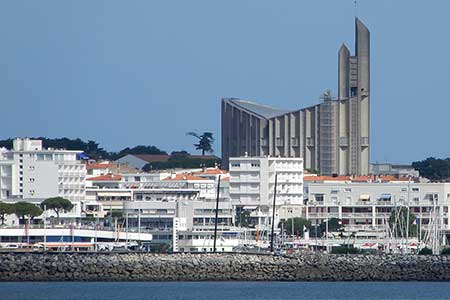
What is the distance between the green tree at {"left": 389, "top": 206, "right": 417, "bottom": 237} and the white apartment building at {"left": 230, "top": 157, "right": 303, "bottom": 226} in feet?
33.7

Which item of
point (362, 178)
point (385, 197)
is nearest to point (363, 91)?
point (362, 178)

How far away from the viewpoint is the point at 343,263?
6781 cm

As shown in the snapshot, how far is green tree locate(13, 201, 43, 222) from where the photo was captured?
103938 millimetres

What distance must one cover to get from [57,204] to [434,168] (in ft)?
149

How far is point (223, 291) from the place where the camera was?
6081cm

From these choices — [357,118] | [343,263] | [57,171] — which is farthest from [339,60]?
[343,263]

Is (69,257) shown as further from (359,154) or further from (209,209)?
(359,154)

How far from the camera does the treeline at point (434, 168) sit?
146625mm

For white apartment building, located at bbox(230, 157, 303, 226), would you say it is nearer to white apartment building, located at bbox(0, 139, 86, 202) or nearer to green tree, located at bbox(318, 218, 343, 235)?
green tree, located at bbox(318, 218, 343, 235)

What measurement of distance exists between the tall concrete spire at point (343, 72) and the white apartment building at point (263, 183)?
15.6 meters

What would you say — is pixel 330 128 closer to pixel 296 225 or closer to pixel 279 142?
pixel 279 142

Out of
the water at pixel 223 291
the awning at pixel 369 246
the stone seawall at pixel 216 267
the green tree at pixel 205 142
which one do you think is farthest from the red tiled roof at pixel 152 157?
the water at pixel 223 291

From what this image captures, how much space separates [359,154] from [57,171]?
977 inches

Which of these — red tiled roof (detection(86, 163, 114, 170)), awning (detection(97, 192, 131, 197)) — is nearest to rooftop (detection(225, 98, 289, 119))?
red tiled roof (detection(86, 163, 114, 170))
